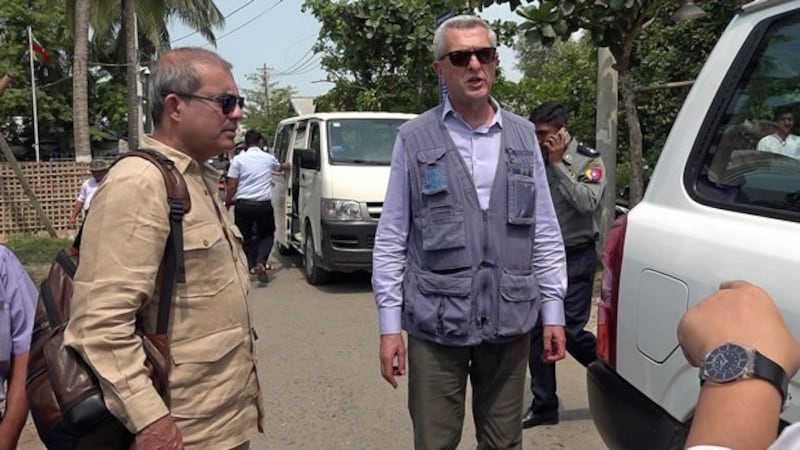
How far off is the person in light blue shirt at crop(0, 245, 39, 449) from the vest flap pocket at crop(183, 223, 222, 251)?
26.1 inches

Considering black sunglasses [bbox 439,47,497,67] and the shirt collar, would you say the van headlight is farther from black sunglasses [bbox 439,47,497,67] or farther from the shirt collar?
black sunglasses [bbox 439,47,497,67]

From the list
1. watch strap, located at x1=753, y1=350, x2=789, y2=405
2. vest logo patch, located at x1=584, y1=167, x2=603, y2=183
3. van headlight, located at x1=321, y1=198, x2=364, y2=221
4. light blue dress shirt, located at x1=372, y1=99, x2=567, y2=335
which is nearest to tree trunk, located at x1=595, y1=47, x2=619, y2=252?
van headlight, located at x1=321, y1=198, x2=364, y2=221

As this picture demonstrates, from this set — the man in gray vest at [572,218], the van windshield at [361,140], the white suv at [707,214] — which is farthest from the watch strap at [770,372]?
the van windshield at [361,140]

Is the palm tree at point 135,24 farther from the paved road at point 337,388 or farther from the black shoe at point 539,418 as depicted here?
the black shoe at point 539,418

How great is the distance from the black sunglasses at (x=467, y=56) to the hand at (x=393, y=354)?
99cm

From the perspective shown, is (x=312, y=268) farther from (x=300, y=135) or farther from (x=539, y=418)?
(x=539, y=418)

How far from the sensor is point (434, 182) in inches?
100.0

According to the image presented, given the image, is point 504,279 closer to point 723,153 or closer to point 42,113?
point 723,153

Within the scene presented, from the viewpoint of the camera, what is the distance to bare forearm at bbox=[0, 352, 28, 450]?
7.26ft

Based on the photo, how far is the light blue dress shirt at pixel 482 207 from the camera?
260 centimetres

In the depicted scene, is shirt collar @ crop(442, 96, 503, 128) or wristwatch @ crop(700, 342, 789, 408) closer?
wristwatch @ crop(700, 342, 789, 408)

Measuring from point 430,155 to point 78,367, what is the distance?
51.7 inches

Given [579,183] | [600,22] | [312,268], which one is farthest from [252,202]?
[579,183]

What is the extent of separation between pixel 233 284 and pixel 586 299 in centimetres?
257
